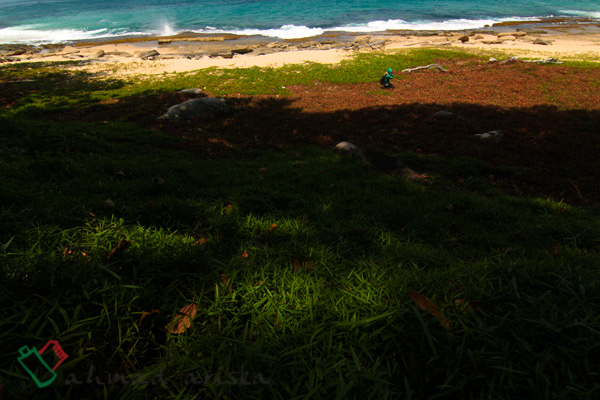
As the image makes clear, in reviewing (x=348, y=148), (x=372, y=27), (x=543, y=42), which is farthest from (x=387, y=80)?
(x=372, y=27)

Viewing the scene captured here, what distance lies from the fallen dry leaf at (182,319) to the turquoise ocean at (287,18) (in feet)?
156

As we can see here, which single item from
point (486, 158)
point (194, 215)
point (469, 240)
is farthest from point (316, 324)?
point (486, 158)

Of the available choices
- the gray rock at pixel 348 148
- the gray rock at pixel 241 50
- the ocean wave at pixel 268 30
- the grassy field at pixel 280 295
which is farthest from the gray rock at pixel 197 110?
the ocean wave at pixel 268 30

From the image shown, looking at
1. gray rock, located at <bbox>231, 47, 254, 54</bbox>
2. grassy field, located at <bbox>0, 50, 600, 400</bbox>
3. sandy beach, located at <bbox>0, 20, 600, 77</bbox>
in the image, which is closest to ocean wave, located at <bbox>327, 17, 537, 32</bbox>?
sandy beach, located at <bbox>0, 20, 600, 77</bbox>

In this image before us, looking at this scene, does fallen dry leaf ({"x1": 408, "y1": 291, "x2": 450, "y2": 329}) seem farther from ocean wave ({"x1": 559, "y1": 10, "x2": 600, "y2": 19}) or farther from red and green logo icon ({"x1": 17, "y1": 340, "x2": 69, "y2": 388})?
ocean wave ({"x1": 559, "y1": 10, "x2": 600, "y2": 19})

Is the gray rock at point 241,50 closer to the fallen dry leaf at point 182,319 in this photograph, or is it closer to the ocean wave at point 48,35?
the ocean wave at point 48,35

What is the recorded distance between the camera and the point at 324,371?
144cm

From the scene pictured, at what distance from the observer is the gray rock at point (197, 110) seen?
10.7 meters

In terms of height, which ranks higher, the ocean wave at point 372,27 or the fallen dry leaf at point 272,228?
the ocean wave at point 372,27

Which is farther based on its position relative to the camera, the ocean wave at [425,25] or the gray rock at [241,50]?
the ocean wave at [425,25]

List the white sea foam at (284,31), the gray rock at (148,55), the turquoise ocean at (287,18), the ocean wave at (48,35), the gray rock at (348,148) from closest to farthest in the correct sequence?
the gray rock at (348,148), the gray rock at (148,55), the white sea foam at (284,31), the ocean wave at (48,35), the turquoise ocean at (287,18)

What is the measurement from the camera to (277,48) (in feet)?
107

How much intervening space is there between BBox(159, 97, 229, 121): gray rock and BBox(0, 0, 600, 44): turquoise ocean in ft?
120

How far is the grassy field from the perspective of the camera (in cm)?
140
